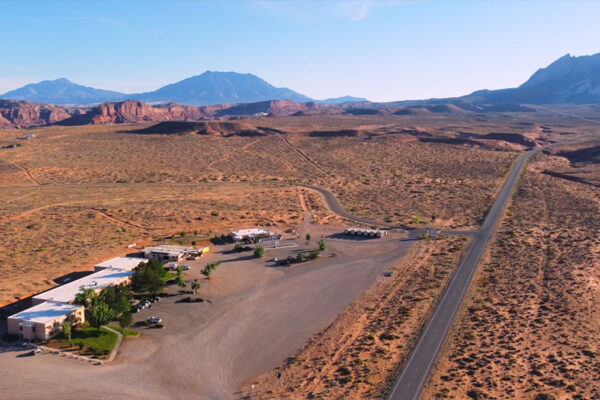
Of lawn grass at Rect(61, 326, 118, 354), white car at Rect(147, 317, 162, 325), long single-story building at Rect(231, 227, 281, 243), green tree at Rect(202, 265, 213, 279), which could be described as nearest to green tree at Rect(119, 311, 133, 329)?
lawn grass at Rect(61, 326, 118, 354)

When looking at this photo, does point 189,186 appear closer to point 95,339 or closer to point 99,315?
point 99,315

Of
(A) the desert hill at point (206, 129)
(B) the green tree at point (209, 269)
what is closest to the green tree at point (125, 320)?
(B) the green tree at point (209, 269)

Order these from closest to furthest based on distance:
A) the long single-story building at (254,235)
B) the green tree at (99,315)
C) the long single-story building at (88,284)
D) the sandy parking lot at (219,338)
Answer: the sandy parking lot at (219,338)
the green tree at (99,315)
the long single-story building at (88,284)
the long single-story building at (254,235)

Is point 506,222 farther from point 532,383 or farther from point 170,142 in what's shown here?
point 170,142

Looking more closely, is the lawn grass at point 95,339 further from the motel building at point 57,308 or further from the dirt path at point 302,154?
the dirt path at point 302,154

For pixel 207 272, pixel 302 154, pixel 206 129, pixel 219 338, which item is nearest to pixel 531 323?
pixel 219 338
